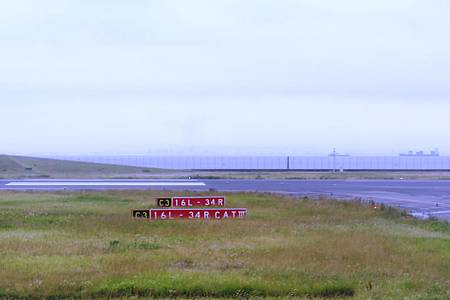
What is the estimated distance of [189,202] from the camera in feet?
102

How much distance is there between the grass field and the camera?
39.1 feet

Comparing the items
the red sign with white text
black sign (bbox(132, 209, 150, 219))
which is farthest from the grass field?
the red sign with white text

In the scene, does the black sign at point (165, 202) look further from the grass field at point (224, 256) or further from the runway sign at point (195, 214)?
the runway sign at point (195, 214)

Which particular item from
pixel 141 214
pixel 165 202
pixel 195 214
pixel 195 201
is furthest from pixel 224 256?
pixel 195 201

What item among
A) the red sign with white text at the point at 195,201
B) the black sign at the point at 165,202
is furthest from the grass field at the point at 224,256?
the red sign with white text at the point at 195,201

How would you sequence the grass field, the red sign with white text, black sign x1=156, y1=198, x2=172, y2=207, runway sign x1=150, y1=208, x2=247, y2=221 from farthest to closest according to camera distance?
the red sign with white text → black sign x1=156, y1=198, x2=172, y2=207 → runway sign x1=150, y1=208, x2=247, y2=221 → the grass field

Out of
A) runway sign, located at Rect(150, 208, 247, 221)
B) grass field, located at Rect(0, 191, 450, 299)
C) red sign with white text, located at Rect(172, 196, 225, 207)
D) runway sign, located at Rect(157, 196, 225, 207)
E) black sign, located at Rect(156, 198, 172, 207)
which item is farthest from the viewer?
red sign with white text, located at Rect(172, 196, 225, 207)

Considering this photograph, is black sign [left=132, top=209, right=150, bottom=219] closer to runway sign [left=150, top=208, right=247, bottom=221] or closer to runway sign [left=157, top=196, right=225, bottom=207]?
runway sign [left=150, top=208, right=247, bottom=221]

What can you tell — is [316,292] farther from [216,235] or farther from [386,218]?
[386,218]

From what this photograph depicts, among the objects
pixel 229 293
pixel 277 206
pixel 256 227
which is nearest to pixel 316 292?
pixel 229 293

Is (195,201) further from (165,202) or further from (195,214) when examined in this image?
(195,214)

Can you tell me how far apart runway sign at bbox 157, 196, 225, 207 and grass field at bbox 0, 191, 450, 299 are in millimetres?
3265

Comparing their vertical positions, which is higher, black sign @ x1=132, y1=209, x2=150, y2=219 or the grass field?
black sign @ x1=132, y1=209, x2=150, y2=219

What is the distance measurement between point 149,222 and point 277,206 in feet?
33.7
